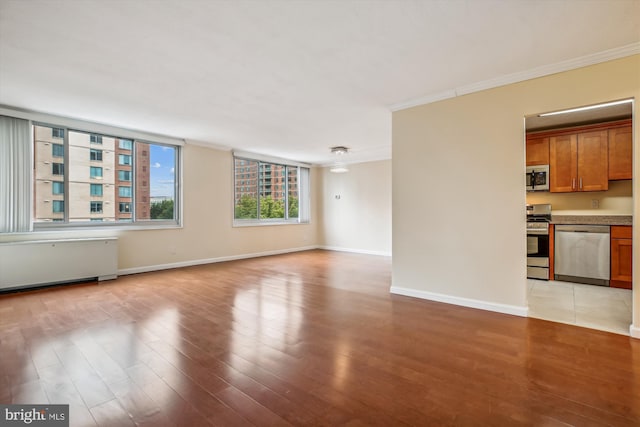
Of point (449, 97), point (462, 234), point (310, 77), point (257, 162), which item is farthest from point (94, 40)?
point (257, 162)

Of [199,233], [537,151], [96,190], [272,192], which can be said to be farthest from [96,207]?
[537,151]

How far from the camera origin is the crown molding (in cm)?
264

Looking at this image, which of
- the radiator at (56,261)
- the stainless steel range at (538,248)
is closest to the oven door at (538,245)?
the stainless steel range at (538,248)

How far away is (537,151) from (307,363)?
514 cm

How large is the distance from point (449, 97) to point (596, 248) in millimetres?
3273

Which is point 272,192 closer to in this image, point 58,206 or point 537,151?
point 58,206

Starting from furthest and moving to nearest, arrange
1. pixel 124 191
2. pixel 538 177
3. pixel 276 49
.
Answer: pixel 124 191, pixel 538 177, pixel 276 49

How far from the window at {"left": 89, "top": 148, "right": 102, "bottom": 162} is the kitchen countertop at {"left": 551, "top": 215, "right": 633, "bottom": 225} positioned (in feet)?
25.2

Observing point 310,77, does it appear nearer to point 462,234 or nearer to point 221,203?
point 462,234

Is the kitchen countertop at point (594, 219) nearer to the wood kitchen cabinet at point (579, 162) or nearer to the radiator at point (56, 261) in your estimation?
the wood kitchen cabinet at point (579, 162)

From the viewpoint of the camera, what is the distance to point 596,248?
4340mm

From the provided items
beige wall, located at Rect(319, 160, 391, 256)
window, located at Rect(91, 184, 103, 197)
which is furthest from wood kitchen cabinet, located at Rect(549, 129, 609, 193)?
window, located at Rect(91, 184, 103, 197)

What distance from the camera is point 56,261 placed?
4352 millimetres

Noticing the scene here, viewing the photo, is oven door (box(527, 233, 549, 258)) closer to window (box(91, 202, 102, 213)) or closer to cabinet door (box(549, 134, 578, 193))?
cabinet door (box(549, 134, 578, 193))
